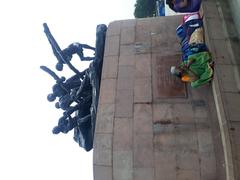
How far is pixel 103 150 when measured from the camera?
6.73m

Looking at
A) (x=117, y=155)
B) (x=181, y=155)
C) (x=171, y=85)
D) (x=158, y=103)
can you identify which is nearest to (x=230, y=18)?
(x=171, y=85)

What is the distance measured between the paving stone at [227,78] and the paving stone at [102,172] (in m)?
2.70

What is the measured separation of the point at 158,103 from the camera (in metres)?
6.97

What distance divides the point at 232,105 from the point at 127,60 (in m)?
2.70

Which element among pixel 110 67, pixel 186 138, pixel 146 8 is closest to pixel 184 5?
pixel 110 67

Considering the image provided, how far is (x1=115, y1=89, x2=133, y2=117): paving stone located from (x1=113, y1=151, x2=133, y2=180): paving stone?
0.82 metres

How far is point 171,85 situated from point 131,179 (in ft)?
6.98

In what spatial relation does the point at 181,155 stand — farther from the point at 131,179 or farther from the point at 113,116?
the point at 113,116

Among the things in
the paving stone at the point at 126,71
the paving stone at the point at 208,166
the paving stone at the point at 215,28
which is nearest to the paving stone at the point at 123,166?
the paving stone at the point at 208,166

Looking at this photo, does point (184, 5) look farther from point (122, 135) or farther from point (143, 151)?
point (143, 151)

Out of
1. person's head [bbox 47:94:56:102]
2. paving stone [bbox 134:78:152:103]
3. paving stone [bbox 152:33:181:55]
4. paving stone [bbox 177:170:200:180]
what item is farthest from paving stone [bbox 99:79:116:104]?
person's head [bbox 47:94:56:102]

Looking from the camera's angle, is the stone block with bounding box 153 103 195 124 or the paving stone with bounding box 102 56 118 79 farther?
the paving stone with bounding box 102 56 118 79

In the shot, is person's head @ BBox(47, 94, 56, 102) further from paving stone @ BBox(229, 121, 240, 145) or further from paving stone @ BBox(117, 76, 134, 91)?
paving stone @ BBox(229, 121, 240, 145)

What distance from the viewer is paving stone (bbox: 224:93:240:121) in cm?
581
